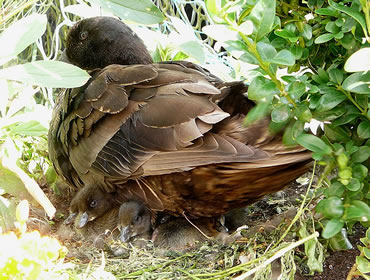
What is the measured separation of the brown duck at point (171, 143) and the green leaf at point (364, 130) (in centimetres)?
26

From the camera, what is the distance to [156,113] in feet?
5.70

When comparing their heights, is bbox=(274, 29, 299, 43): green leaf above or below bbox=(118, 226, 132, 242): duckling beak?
above

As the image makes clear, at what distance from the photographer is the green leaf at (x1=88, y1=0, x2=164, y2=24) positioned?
119 centimetres

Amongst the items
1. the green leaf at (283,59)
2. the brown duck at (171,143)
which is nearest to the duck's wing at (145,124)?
the brown duck at (171,143)

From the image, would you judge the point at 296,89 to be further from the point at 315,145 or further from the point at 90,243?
the point at 90,243

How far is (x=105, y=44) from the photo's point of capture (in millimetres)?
2346

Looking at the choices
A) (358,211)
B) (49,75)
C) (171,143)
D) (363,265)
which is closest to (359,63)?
(358,211)

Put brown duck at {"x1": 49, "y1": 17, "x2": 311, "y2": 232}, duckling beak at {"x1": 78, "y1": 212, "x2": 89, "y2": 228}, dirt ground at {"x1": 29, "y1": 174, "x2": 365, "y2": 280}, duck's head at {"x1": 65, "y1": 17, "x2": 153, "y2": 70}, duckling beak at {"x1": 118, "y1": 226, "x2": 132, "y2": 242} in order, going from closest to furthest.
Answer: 1. brown duck at {"x1": 49, "y1": 17, "x2": 311, "y2": 232}
2. dirt ground at {"x1": 29, "y1": 174, "x2": 365, "y2": 280}
3. duckling beak at {"x1": 118, "y1": 226, "x2": 132, "y2": 242}
4. duckling beak at {"x1": 78, "y1": 212, "x2": 89, "y2": 228}
5. duck's head at {"x1": 65, "y1": 17, "x2": 153, "y2": 70}

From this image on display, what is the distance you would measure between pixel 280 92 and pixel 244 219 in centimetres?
93

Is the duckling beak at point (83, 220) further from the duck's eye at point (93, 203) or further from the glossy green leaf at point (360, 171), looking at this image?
the glossy green leaf at point (360, 171)

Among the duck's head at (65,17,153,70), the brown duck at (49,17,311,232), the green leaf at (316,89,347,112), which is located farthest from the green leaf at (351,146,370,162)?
the duck's head at (65,17,153,70)

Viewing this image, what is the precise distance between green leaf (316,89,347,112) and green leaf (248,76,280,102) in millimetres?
108

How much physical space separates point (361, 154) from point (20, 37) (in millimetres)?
783

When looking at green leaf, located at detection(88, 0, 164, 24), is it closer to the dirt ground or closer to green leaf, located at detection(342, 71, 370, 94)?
green leaf, located at detection(342, 71, 370, 94)
